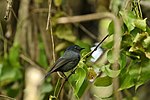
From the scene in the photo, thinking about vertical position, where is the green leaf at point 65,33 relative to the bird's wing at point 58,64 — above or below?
below

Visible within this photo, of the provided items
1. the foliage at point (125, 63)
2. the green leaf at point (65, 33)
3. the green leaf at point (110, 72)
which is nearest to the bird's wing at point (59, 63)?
the foliage at point (125, 63)

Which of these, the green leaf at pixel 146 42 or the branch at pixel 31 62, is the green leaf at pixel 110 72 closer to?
the green leaf at pixel 146 42

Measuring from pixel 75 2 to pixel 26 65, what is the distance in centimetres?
86

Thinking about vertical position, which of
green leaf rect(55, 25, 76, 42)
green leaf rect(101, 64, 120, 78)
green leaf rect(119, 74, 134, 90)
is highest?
green leaf rect(101, 64, 120, 78)

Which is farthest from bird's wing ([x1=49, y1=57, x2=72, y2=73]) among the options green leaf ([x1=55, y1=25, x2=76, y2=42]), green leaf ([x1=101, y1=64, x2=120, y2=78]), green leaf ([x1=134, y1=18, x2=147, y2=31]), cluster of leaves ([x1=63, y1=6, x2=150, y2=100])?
green leaf ([x1=55, y1=25, x2=76, y2=42])

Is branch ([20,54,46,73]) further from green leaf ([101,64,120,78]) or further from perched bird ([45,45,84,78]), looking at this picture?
green leaf ([101,64,120,78])

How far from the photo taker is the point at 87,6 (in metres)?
4.49

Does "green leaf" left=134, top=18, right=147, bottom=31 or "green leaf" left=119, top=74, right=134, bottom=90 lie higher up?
"green leaf" left=134, top=18, right=147, bottom=31

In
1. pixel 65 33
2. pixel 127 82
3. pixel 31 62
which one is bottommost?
pixel 31 62

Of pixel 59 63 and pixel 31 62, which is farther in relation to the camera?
pixel 31 62

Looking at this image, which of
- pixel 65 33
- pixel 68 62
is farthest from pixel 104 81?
pixel 65 33

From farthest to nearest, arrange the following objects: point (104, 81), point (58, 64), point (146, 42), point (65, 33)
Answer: point (65, 33) → point (58, 64) → point (104, 81) → point (146, 42)

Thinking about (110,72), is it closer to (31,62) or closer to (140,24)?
(140,24)

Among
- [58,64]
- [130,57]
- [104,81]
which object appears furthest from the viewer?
[58,64]
